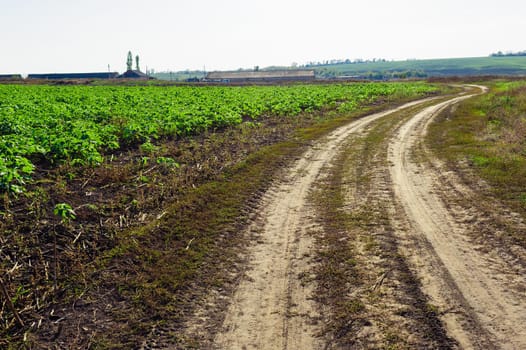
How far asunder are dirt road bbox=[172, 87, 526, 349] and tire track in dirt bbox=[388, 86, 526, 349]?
0.02 m

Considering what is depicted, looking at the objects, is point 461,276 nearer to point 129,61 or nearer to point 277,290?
point 277,290

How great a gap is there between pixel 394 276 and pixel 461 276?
111 centimetres

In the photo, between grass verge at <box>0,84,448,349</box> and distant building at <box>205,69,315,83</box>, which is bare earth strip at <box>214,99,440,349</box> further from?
distant building at <box>205,69,315,83</box>

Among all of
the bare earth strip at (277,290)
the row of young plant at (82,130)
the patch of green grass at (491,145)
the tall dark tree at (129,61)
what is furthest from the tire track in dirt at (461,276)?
the tall dark tree at (129,61)

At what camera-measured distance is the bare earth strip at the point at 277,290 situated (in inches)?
216

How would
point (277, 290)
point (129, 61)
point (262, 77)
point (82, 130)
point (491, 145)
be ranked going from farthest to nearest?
point (129, 61), point (262, 77), point (491, 145), point (82, 130), point (277, 290)

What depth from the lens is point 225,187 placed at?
1220 cm

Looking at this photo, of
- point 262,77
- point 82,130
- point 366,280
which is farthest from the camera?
point 262,77

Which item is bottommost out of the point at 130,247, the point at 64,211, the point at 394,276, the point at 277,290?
the point at 277,290

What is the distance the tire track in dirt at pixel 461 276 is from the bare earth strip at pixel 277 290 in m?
1.98

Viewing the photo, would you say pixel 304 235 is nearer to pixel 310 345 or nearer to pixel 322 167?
pixel 310 345

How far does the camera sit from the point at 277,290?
667 cm

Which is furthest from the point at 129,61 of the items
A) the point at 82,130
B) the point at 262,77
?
the point at 82,130

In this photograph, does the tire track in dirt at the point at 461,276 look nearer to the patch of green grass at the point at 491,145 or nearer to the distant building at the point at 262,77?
the patch of green grass at the point at 491,145
